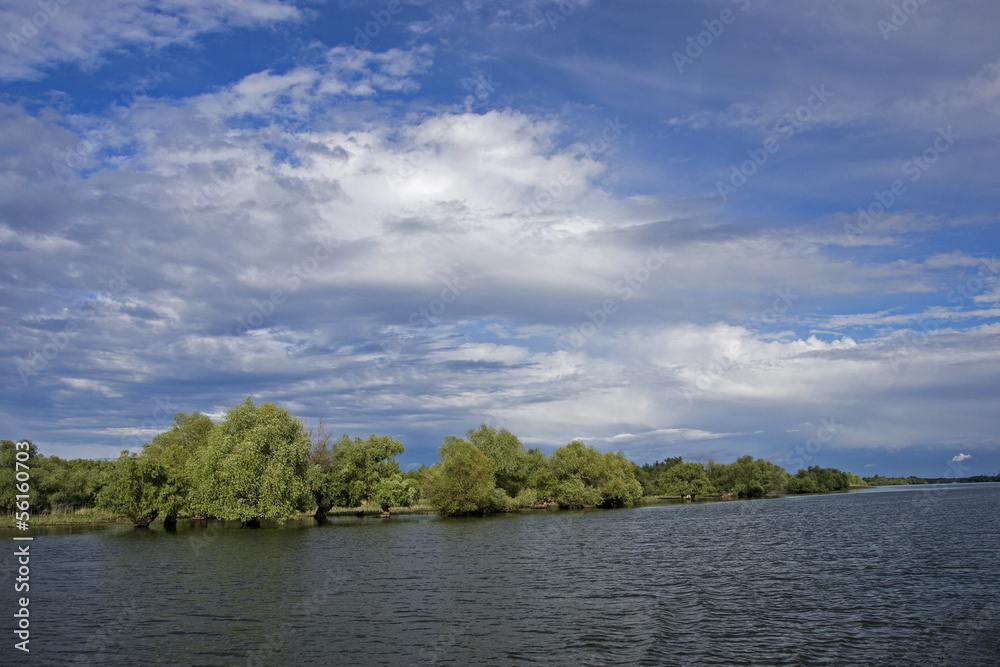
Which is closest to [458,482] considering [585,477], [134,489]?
[585,477]

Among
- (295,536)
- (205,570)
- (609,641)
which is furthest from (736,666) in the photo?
(295,536)

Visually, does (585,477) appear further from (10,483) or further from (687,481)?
(10,483)

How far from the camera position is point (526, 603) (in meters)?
30.3

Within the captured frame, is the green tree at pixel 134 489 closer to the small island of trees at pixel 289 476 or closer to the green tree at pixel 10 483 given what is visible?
the small island of trees at pixel 289 476

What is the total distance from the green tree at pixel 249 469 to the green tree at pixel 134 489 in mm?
6602

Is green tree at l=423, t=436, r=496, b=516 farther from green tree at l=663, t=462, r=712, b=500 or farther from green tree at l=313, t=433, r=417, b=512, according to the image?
green tree at l=663, t=462, r=712, b=500

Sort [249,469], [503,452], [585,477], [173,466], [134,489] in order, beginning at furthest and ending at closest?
[585,477], [503,452], [173,466], [134,489], [249,469]

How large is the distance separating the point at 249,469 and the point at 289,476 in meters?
4.91

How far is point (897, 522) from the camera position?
245ft

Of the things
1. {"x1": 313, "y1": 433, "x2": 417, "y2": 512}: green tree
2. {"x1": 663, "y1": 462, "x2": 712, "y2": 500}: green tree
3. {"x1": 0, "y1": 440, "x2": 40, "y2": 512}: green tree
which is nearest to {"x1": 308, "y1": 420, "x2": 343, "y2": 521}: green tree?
{"x1": 313, "y1": 433, "x2": 417, "y2": 512}: green tree

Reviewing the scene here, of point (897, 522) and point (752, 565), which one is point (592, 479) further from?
point (752, 565)

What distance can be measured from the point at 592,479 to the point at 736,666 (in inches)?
4615

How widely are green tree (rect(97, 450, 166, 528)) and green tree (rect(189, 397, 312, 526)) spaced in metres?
6.60

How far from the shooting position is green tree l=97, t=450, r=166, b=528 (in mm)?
80188
